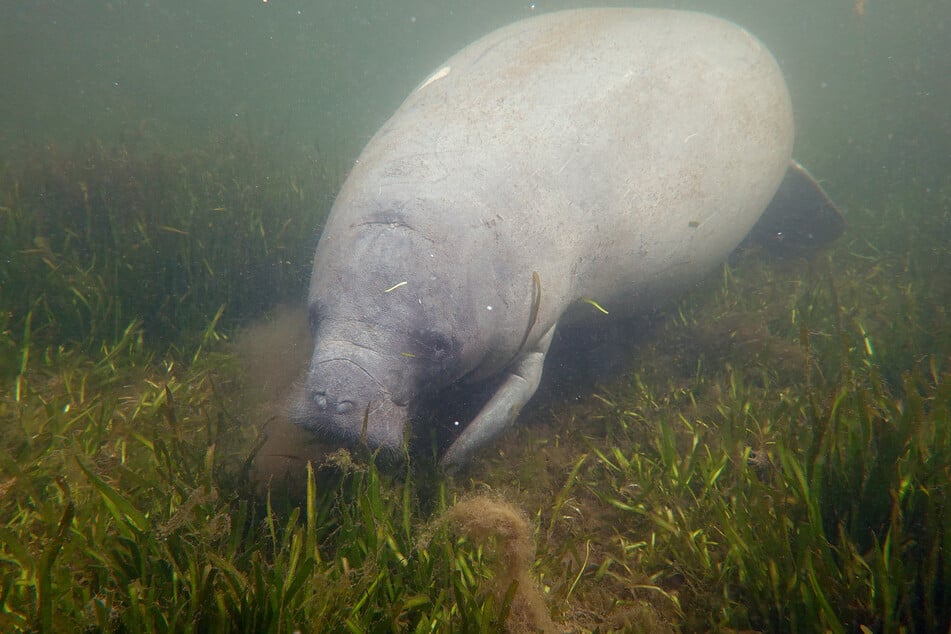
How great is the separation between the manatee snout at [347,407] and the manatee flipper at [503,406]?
0.50m

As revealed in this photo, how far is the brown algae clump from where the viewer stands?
2129 mm

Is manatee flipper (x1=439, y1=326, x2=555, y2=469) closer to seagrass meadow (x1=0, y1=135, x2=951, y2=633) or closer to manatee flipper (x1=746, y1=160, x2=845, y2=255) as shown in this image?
seagrass meadow (x1=0, y1=135, x2=951, y2=633)

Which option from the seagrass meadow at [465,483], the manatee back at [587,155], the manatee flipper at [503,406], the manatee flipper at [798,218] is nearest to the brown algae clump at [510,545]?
the seagrass meadow at [465,483]

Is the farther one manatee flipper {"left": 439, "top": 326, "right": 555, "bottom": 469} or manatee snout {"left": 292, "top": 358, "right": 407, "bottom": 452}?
manatee flipper {"left": 439, "top": 326, "right": 555, "bottom": 469}

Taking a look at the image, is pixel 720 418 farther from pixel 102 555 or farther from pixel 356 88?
pixel 356 88

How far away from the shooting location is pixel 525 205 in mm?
3545

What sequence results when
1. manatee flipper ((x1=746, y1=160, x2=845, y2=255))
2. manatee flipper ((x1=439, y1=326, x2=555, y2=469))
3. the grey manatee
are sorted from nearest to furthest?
the grey manatee, manatee flipper ((x1=439, y1=326, x2=555, y2=469)), manatee flipper ((x1=746, y1=160, x2=845, y2=255))

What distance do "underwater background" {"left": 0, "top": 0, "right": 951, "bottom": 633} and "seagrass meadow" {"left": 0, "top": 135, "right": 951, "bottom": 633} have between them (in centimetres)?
2

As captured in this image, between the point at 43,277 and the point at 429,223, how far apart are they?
14.2ft

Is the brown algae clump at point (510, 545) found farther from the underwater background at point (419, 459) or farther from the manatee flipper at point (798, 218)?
the manatee flipper at point (798, 218)

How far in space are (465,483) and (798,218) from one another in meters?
6.71

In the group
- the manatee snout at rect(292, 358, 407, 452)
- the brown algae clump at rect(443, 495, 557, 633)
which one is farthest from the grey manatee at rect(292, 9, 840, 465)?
the brown algae clump at rect(443, 495, 557, 633)

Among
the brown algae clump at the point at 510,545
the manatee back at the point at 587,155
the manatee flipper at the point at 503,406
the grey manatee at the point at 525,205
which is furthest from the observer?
the manatee back at the point at 587,155

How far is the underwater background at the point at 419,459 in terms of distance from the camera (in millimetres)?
2033
